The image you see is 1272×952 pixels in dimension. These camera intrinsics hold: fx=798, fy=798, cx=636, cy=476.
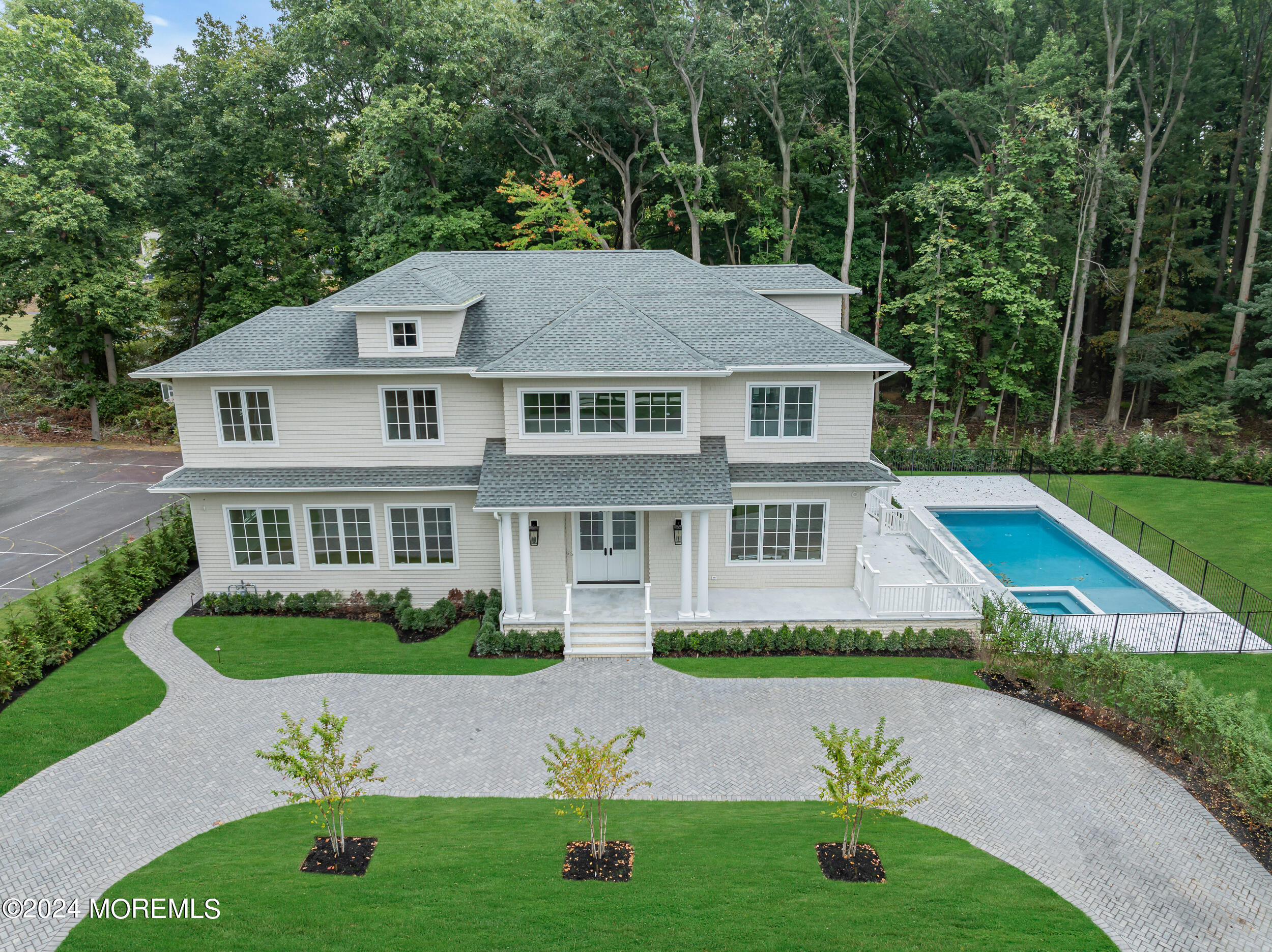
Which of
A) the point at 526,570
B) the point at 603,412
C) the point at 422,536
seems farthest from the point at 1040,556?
the point at 422,536

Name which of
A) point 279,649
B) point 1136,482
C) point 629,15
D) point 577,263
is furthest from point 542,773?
point 629,15

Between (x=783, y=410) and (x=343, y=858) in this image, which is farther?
(x=783, y=410)

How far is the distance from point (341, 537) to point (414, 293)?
255 inches

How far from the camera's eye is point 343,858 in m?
11.3

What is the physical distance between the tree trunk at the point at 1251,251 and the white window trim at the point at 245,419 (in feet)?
124

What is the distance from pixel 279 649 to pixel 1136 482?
1232 inches

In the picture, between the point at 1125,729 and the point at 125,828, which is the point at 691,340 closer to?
the point at 1125,729

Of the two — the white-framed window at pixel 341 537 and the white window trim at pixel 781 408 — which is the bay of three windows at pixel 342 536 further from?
the white window trim at pixel 781 408

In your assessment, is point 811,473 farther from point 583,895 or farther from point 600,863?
point 583,895


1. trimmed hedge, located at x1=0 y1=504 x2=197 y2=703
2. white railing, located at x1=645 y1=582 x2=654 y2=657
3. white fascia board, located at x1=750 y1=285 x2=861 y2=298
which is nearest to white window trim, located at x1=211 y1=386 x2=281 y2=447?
trimmed hedge, located at x1=0 y1=504 x2=197 y2=703

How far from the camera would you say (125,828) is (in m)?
12.5

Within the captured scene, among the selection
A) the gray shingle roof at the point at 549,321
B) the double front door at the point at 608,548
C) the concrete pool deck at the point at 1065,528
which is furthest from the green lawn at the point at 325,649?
the concrete pool deck at the point at 1065,528

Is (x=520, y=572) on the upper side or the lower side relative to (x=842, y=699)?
upper

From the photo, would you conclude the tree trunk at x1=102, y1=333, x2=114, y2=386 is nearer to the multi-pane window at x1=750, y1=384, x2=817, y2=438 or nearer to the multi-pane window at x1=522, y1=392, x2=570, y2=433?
A: the multi-pane window at x1=522, y1=392, x2=570, y2=433
